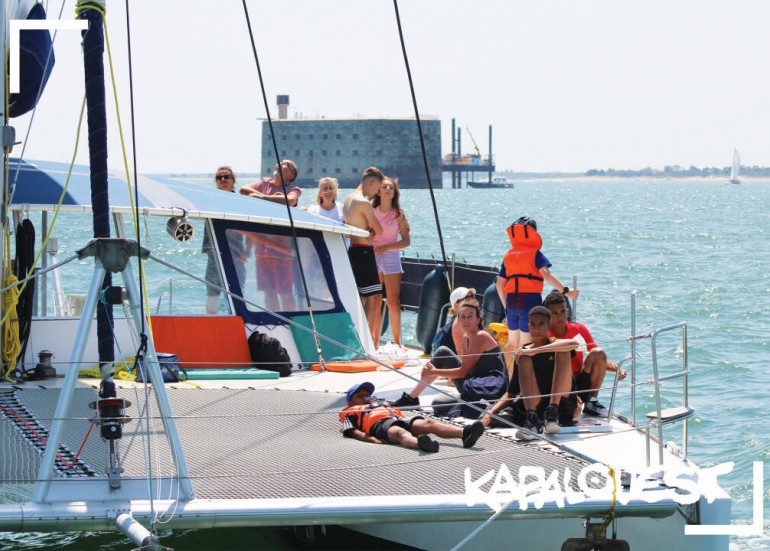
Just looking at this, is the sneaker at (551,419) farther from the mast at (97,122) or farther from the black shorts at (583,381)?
the mast at (97,122)

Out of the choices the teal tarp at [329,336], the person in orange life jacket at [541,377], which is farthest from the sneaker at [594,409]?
the teal tarp at [329,336]

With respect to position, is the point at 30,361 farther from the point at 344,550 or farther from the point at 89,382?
the point at 344,550

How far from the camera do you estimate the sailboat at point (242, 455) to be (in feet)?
19.5

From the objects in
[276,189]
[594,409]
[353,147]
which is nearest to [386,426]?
[594,409]

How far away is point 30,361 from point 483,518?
463 cm

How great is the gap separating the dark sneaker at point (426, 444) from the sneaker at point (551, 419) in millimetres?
800

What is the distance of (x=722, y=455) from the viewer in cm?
1218

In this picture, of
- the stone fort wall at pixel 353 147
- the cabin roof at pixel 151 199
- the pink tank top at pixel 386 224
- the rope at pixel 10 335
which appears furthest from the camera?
the stone fort wall at pixel 353 147

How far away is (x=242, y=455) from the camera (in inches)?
278

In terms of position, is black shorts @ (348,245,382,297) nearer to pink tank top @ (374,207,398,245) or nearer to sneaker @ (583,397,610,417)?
pink tank top @ (374,207,398,245)

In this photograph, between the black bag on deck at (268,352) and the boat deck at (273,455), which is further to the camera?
the black bag on deck at (268,352)

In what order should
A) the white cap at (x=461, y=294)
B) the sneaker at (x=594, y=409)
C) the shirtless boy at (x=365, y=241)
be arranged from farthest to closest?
the shirtless boy at (x=365, y=241)
the white cap at (x=461, y=294)
the sneaker at (x=594, y=409)

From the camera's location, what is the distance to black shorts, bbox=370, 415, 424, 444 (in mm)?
7410

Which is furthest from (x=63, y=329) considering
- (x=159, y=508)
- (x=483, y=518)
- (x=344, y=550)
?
(x=483, y=518)
